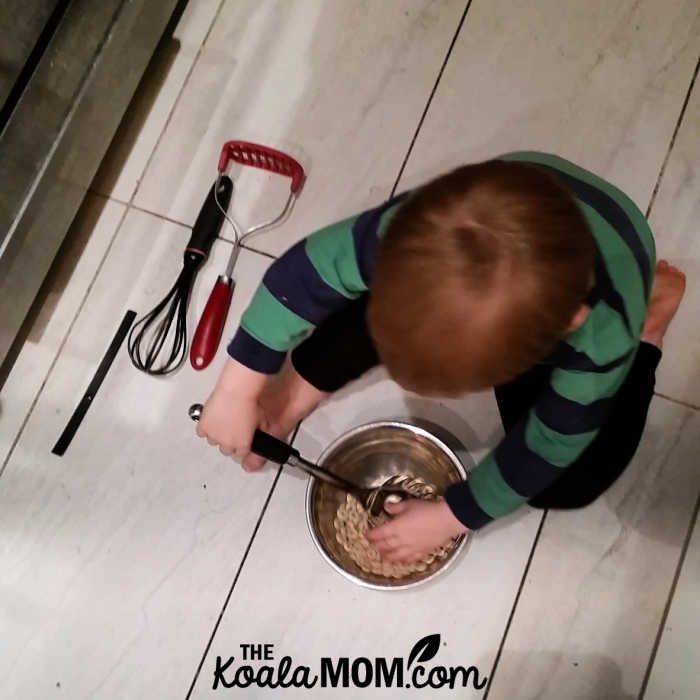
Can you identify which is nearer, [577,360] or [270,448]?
[577,360]

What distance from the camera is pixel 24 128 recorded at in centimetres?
82

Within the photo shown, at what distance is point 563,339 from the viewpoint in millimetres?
566

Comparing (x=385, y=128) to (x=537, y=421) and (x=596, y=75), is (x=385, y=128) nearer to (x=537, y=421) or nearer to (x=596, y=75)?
(x=596, y=75)

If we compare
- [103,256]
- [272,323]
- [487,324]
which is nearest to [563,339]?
[487,324]

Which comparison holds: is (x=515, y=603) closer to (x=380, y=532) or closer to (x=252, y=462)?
(x=380, y=532)

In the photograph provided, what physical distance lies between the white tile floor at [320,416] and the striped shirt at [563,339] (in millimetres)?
216

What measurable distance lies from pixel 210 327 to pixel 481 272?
0.54 meters

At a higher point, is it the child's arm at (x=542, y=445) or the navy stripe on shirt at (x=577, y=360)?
the navy stripe on shirt at (x=577, y=360)

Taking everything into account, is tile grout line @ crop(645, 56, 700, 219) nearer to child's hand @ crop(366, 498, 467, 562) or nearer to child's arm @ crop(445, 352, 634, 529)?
child's arm @ crop(445, 352, 634, 529)

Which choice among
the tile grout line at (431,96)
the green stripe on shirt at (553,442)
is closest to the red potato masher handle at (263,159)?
the tile grout line at (431,96)

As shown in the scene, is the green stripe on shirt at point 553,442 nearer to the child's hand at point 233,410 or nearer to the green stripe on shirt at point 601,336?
the green stripe on shirt at point 601,336

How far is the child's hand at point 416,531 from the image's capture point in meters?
0.74

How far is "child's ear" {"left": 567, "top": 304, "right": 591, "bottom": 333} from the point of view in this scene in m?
0.49

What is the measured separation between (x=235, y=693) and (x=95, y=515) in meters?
0.27
